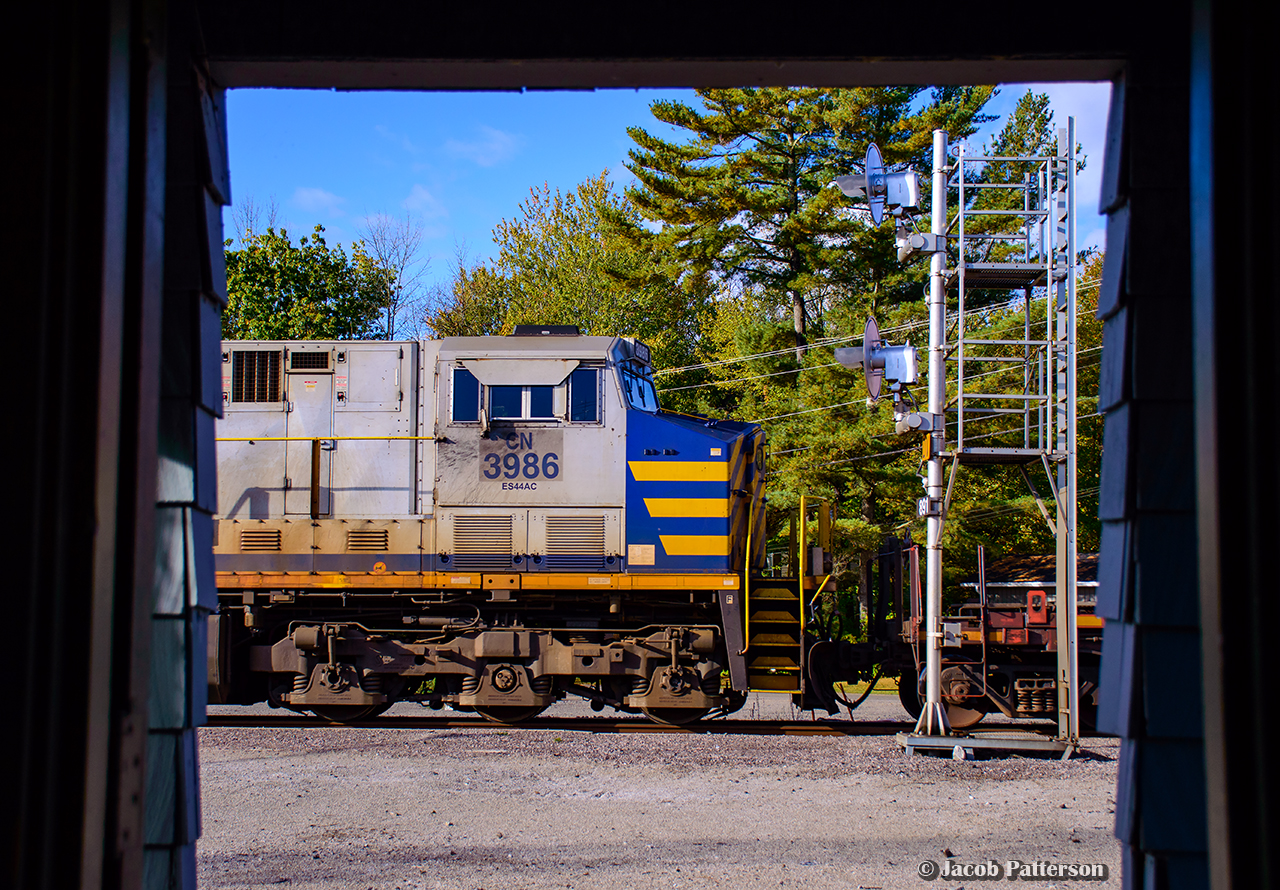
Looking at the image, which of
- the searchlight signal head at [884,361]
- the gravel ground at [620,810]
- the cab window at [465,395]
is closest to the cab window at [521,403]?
the cab window at [465,395]

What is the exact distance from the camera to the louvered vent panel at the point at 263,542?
9.36m

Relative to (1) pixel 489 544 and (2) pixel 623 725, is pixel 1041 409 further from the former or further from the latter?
(1) pixel 489 544

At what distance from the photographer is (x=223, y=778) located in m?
6.99

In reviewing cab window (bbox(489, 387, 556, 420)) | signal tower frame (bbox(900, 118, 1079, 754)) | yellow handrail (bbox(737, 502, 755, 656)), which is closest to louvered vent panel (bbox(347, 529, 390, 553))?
cab window (bbox(489, 387, 556, 420))

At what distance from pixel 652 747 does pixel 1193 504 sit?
6.10 meters

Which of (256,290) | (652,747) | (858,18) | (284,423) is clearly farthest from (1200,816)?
(256,290)

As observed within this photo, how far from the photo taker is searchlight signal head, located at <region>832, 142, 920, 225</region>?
8.45 metres

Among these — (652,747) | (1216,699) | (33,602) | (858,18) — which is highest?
(858,18)

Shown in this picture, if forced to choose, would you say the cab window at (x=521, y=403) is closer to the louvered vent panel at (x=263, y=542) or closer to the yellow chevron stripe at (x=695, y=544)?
the yellow chevron stripe at (x=695, y=544)

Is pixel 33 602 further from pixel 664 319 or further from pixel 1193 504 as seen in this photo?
pixel 664 319

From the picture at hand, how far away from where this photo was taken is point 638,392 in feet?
32.6

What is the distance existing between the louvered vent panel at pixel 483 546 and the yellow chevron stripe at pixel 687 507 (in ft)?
4.75

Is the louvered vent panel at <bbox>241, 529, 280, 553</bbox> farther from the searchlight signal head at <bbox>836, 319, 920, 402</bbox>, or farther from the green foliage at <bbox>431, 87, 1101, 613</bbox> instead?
the green foliage at <bbox>431, 87, 1101, 613</bbox>

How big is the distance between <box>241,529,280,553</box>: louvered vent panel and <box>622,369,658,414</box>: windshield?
3797mm
